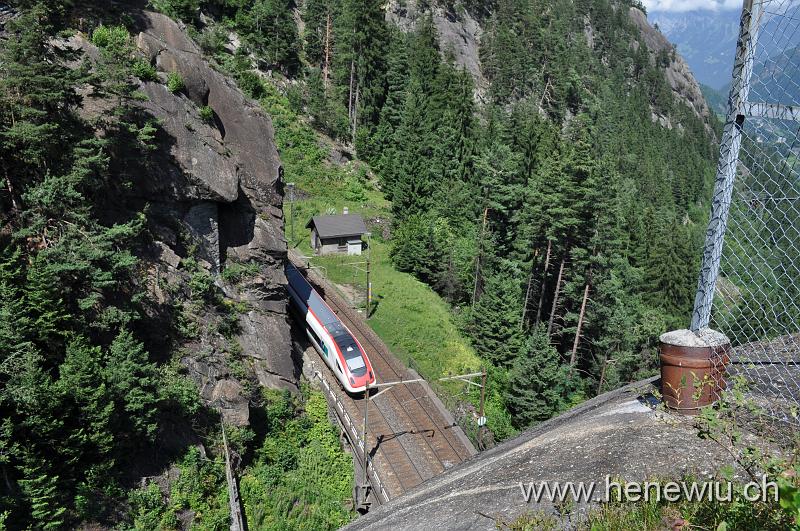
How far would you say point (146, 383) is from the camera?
1734cm

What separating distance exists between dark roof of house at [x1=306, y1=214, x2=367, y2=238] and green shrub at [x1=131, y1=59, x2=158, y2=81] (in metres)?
23.1

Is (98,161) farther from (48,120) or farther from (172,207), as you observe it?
(172,207)

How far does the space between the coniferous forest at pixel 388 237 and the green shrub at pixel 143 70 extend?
85 mm

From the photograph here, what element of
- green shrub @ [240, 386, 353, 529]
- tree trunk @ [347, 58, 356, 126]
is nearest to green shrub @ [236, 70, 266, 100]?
tree trunk @ [347, 58, 356, 126]

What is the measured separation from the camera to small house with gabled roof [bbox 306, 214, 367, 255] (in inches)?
1778

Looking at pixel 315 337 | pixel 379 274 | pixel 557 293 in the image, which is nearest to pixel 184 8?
pixel 379 274

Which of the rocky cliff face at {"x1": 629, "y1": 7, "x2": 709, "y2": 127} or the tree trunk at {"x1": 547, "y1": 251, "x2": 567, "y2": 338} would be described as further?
the rocky cliff face at {"x1": 629, "y1": 7, "x2": 709, "y2": 127}

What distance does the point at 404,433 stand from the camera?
26.2 metres

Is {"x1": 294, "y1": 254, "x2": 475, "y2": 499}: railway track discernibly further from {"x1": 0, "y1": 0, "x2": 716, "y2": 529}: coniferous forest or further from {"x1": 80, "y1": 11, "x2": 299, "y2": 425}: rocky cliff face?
{"x1": 80, "y1": 11, "x2": 299, "y2": 425}: rocky cliff face

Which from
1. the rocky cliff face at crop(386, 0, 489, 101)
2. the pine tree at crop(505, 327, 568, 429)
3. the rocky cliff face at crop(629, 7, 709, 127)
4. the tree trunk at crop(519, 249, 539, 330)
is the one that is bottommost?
the pine tree at crop(505, 327, 568, 429)

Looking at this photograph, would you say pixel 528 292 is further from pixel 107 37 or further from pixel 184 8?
pixel 184 8

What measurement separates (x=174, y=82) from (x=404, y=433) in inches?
758

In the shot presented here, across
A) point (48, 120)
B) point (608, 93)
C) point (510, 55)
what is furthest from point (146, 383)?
point (608, 93)

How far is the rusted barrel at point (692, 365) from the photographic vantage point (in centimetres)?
558
